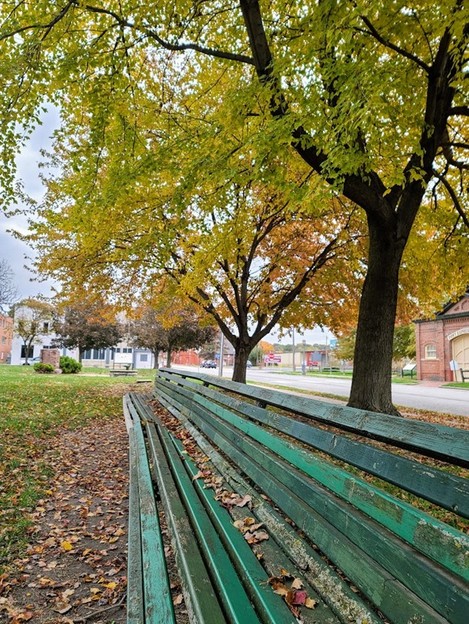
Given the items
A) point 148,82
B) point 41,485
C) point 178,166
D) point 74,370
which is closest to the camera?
point 41,485

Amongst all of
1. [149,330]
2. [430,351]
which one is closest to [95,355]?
[149,330]

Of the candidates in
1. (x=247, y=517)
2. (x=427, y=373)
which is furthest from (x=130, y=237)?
(x=427, y=373)

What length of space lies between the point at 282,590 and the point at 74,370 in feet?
89.5

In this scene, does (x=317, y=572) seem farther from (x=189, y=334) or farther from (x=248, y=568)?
(x=189, y=334)

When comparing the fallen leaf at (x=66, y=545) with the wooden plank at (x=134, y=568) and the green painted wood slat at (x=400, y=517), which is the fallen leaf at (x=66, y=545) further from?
the green painted wood slat at (x=400, y=517)

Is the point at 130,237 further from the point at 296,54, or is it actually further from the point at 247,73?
the point at 296,54

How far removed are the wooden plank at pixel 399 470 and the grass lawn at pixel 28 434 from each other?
2.47 meters

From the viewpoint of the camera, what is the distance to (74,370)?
87.8 feet

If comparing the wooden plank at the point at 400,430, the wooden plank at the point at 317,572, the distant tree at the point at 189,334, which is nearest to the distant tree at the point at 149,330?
the distant tree at the point at 189,334

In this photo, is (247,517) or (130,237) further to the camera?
(130,237)

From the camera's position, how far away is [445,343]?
100ft

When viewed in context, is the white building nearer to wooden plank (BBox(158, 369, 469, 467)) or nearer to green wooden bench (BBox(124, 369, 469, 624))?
green wooden bench (BBox(124, 369, 469, 624))

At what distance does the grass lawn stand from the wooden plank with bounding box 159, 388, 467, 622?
2.30m

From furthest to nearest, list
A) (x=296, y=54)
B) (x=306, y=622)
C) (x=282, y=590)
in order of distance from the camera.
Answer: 1. (x=296, y=54)
2. (x=282, y=590)
3. (x=306, y=622)
